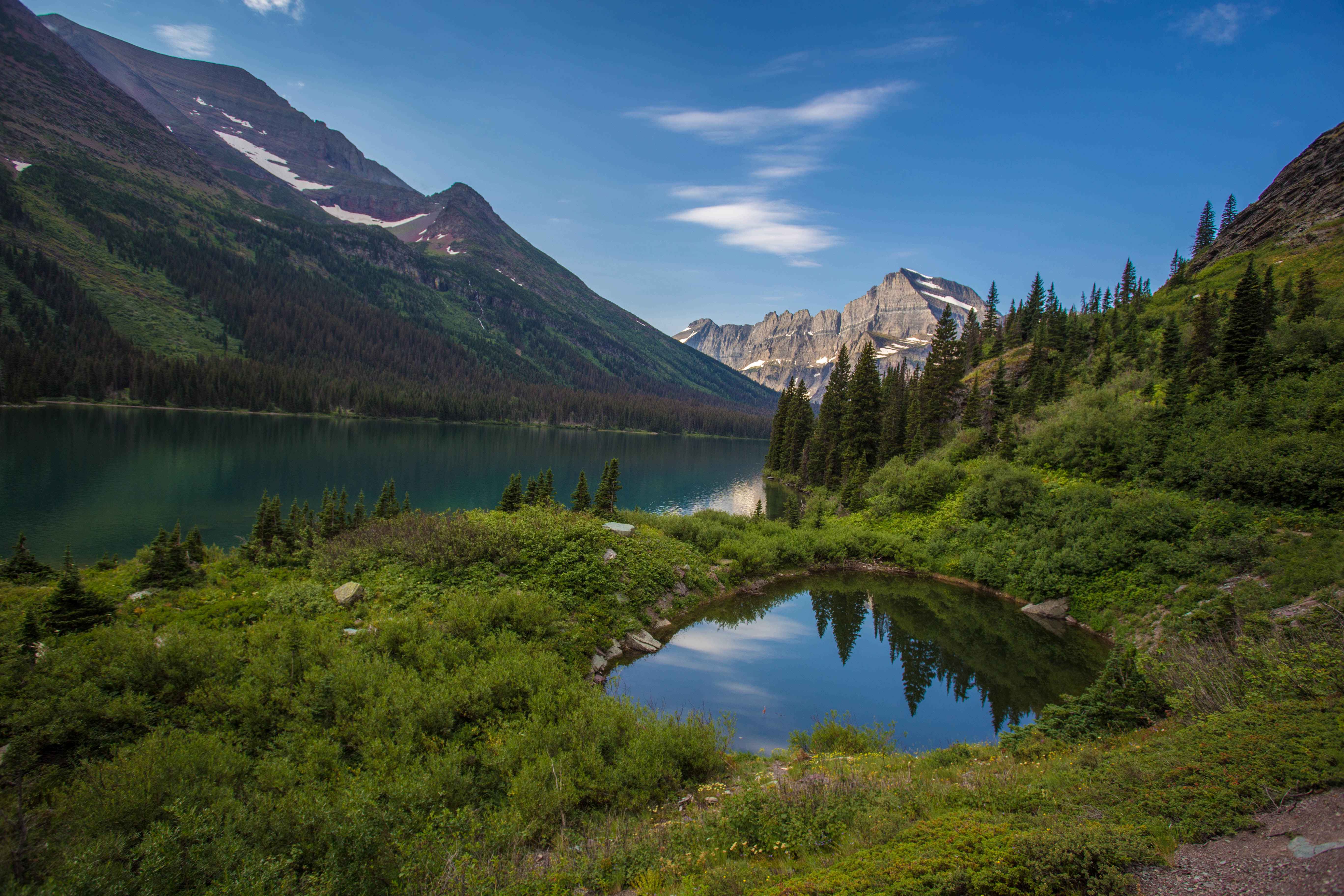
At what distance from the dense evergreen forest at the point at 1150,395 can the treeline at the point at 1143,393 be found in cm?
9

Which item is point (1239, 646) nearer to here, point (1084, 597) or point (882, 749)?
point (882, 749)

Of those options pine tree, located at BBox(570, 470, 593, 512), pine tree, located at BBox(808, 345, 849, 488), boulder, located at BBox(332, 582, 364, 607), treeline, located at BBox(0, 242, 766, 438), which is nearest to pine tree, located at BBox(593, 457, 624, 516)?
pine tree, located at BBox(570, 470, 593, 512)

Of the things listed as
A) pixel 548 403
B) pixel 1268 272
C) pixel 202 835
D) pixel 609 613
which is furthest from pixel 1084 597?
pixel 548 403

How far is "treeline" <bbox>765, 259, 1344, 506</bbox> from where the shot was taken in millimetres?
25328

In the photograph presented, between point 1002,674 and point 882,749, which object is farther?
point 1002,674

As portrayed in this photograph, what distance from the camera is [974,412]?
166 feet

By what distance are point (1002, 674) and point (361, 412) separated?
Result: 489ft

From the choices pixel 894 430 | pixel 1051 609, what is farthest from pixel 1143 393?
pixel 894 430

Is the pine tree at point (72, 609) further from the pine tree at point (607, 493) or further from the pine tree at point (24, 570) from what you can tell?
the pine tree at point (607, 493)

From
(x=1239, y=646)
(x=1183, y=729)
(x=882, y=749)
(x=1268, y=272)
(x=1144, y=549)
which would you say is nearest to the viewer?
(x=1183, y=729)

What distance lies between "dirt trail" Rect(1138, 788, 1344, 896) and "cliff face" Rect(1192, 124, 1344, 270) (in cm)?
6510

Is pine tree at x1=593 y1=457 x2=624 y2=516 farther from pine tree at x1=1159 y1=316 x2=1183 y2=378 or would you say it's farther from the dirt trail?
pine tree at x1=1159 y1=316 x2=1183 y2=378

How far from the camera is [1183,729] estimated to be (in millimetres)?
9102

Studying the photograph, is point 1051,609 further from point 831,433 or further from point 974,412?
point 831,433
